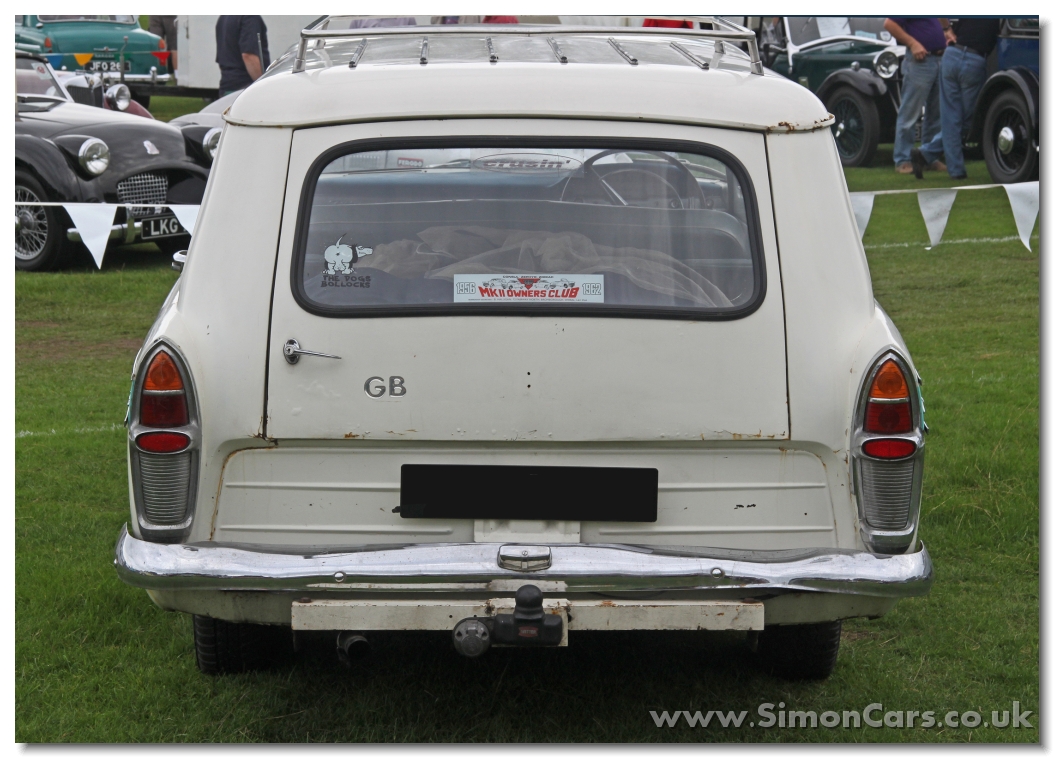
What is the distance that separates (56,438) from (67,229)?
4837mm

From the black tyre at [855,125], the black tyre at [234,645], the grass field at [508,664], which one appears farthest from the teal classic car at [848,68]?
the black tyre at [234,645]

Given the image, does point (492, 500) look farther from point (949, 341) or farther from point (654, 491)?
point (949, 341)

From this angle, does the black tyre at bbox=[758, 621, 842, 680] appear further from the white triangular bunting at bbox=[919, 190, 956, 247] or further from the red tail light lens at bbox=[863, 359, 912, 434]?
the white triangular bunting at bbox=[919, 190, 956, 247]

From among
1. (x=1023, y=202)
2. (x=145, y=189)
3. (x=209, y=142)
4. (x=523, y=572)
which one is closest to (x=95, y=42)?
(x=209, y=142)

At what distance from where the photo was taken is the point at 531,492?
3.18 metres

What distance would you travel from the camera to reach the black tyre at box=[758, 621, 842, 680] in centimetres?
364

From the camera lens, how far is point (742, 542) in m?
3.24

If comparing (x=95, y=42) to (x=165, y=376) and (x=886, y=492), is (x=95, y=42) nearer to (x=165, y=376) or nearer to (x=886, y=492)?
(x=165, y=376)

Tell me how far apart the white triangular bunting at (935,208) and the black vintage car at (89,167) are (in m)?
6.06

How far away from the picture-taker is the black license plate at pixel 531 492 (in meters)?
3.18

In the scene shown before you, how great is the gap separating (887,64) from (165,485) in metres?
13.8

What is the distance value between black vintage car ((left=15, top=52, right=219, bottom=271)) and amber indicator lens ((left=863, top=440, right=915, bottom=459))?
7745mm

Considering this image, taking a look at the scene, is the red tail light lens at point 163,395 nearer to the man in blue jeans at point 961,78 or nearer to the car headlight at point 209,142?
the car headlight at point 209,142

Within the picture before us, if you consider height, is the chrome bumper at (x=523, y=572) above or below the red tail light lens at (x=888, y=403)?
below
